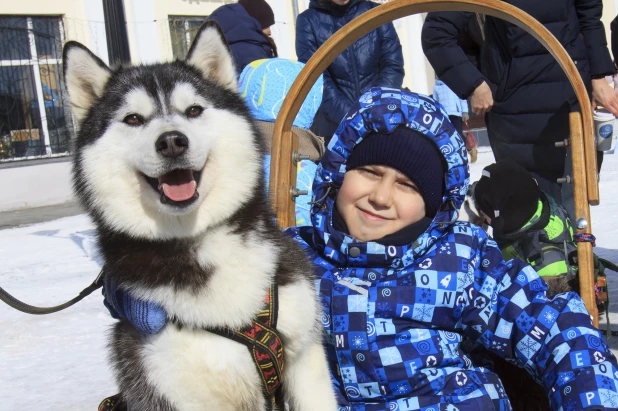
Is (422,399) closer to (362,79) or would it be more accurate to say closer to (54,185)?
(362,79)

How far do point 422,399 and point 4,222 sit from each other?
8253mm

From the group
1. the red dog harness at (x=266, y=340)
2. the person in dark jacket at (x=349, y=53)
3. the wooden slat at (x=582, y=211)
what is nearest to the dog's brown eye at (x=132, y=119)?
→ the red dog harness at (x=266, y=340)

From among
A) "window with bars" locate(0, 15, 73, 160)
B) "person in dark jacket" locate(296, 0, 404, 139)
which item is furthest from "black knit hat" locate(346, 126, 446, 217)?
"window with bars" locate(0, 15, 73, 160)

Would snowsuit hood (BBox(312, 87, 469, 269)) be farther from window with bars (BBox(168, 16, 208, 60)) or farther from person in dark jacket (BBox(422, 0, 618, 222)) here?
window with bars (BBox(168, 16, 208, 60))

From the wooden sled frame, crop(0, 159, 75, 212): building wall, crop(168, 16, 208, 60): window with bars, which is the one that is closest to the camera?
the wooden sled frame

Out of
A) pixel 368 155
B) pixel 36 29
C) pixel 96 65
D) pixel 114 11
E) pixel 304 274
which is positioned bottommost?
pixel 304 274

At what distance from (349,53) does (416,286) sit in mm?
2345

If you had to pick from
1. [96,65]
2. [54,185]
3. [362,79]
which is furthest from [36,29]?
[96,65]

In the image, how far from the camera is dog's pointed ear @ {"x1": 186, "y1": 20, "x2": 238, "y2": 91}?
1939 millimetres

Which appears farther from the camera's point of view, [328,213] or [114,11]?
[114,11]

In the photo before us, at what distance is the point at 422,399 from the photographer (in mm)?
1866

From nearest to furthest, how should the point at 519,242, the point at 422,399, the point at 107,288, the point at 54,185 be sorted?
1. the point at 107,288
2. the point at 422,399
3. the point at 519,242
4. the point at 54,185

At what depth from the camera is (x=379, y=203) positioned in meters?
1.95

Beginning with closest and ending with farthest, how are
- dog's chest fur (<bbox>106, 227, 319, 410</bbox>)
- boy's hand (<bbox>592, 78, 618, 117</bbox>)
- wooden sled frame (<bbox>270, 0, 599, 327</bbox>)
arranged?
dog's chest fur (<bbox>106, 227, 319, 410</bbox>) → wooden sled frame (<bbox>270, 0, 599, 327</bbox>) → boy's hand (<bbox>592, 78, 618, 117</bbox>)
